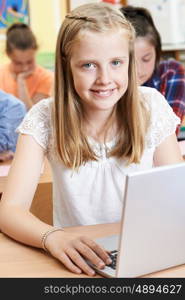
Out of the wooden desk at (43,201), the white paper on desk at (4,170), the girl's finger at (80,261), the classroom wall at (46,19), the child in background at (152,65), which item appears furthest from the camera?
the classroom wall at (46,19)

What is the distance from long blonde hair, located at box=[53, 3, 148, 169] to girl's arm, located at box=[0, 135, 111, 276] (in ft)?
0.28

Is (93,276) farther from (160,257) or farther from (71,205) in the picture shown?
(71,205)

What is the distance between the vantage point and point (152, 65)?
2.39 meters

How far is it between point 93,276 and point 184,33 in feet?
13.6

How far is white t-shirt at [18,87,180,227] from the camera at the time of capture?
148 centimetres

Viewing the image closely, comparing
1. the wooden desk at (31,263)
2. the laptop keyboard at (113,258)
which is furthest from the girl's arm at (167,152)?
the laptop keyboard at (113,258)

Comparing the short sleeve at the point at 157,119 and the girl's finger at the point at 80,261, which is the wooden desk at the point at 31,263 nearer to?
the girl's finger at the point at 80,261

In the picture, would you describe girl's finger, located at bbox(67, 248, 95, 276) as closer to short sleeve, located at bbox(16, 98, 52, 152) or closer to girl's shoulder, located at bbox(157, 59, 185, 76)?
short sleeve, located at bbox(16, 98, 52, 152)

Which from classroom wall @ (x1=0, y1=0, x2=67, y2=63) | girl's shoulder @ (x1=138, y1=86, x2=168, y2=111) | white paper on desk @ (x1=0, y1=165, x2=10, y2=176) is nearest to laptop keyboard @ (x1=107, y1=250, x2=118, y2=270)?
girl's shoulder @ (x1=138, y1=86, x2=168, y2=111)

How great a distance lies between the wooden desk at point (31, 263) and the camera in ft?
3.55

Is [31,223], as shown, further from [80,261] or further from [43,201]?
[43,201]

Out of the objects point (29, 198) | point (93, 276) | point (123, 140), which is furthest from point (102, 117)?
point (93, 276)

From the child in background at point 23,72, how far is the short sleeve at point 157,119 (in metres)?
2.38

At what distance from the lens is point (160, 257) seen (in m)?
1.03
